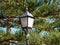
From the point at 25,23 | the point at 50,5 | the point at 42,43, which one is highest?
the point at 50,5

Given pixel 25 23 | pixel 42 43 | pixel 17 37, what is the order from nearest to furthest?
pixel 25 23, pixel 42 43, pixel 17 37

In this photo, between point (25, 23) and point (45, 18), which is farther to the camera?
point (45, 18)

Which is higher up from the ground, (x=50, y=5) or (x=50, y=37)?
(x=50, y=5)

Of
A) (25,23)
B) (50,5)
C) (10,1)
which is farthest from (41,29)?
(25,23)

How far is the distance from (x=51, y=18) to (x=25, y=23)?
2210mm

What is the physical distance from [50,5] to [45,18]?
36 cm

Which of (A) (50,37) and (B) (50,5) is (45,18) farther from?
(A) (50,37)

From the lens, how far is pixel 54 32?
5938 millimetres

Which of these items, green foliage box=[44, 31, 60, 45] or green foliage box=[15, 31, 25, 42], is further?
green foliage box=[15, 31, 25, 42]

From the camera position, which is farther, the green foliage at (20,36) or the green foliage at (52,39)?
the green foliage at (20,36)

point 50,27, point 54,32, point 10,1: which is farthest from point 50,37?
point 10,1

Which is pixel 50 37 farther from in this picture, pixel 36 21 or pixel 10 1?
pixel 10 1

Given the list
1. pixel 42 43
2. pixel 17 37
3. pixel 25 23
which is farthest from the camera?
pixel 17 37

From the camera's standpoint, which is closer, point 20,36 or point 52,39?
point 52,39
